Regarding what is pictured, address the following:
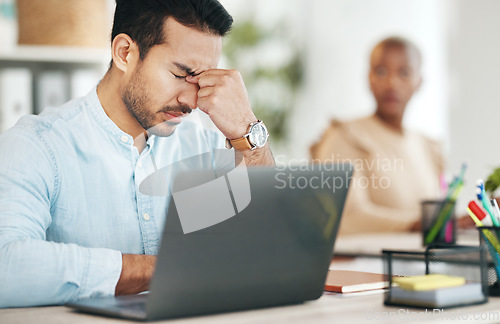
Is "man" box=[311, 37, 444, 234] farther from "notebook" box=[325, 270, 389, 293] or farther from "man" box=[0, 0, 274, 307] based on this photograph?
"notebook" box=[325, 270, 389, 293]

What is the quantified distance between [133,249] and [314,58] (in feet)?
12.6

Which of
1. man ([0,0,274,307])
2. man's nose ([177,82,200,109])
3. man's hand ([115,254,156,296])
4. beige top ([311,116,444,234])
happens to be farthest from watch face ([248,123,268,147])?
beige top ([311,116,444,234])

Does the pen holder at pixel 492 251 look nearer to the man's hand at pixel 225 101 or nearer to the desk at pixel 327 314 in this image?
the desk at pixel 327 314

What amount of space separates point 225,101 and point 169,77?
14 cm

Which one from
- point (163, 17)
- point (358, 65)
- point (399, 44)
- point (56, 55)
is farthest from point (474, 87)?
point (163, 17)

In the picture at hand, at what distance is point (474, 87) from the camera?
3.52m

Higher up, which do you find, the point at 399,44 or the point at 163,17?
the point at 399,44

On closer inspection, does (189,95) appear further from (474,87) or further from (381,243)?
(474,87)

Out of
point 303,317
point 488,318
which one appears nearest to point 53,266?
point 303,317

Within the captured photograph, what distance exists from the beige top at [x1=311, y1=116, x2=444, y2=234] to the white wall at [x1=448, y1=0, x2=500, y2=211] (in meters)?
0.29

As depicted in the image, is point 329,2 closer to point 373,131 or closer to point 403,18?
point 403,18

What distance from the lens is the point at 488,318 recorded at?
930 mm

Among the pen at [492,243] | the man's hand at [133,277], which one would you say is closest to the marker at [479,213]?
the pen at [492,243]

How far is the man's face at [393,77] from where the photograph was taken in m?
3.19
